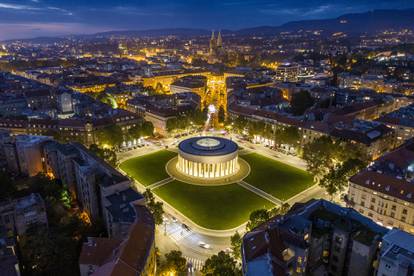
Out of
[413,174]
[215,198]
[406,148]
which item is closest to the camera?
[413,174]

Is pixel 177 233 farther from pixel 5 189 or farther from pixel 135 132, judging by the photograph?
pixel 135 132

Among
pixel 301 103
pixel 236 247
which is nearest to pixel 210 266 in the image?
pixel 236 247

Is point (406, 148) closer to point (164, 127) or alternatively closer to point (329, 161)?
point (329, 161)

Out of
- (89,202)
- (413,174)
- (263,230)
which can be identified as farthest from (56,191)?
(413,174)

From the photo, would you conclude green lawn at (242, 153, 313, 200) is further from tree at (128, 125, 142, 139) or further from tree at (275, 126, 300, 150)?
tree at (128, 125, 142, 139)

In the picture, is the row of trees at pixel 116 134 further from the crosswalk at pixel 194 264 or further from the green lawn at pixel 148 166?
the crosswalk at pixel 194 264

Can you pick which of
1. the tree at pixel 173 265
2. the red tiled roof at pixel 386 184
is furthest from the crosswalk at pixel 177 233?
the red tiled roof at pixel 386 184
